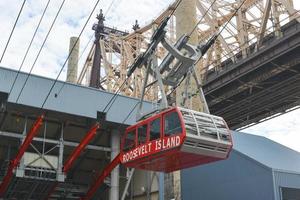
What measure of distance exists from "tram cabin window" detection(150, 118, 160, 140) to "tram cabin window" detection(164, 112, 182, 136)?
1.57 feet

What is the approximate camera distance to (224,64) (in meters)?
48.6

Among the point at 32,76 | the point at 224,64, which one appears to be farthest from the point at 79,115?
the point at 224,64

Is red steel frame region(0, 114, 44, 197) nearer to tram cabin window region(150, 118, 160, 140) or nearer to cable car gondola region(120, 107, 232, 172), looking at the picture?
cable car gondola region(120, 107, 232, 172)

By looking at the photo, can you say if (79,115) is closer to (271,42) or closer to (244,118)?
(271,42)

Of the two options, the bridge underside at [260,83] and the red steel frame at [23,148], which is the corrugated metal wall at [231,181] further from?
the bridge underside at [260,83]

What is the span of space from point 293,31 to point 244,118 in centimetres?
1984

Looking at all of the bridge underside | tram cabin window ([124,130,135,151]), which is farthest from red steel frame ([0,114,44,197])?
the bridge underside

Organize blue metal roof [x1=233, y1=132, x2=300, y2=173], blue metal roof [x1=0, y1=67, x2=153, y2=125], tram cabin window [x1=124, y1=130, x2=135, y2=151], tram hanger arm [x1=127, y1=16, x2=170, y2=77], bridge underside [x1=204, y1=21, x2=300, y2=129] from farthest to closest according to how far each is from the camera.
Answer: bridge underside [x1=204, y1=21, x2=300, y2=129] → blue metal roof [x1=0, y1=67, x2=153, y2=125] → blue metal roof [x1=233, y1=132, x2=300, y2=173] → tram cabin window [x1=124, y1=130, x2=135, y2=151] → tram hanger arm [x1=127, y1=16, x2=170, y2=77]

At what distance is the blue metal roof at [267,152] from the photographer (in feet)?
89.4

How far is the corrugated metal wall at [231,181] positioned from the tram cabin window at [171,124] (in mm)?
10662

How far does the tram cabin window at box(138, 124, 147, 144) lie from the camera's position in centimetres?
1894

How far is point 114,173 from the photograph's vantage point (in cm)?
3269

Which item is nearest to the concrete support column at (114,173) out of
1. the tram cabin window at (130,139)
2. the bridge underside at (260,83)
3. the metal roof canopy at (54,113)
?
the metal roof canopy at (54,113)

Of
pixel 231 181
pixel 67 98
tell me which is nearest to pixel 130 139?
pixel 231 181
